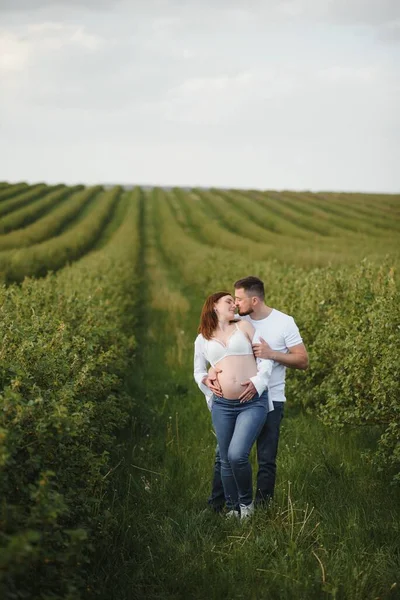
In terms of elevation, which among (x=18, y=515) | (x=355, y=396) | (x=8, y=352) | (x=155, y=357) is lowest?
(x=155, y=357)

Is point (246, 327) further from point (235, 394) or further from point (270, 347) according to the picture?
point (235, 394)

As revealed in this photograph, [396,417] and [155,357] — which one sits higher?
[396,417]

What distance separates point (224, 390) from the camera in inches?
174

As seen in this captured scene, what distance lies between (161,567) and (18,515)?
1634 millimetres

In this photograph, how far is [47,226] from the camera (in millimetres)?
30359

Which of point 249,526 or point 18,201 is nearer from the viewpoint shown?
point 249,526

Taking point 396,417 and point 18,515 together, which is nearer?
point 18,515

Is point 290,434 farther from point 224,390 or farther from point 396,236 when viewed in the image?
point 396,236

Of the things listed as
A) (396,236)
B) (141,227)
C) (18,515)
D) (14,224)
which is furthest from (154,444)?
(141,227)

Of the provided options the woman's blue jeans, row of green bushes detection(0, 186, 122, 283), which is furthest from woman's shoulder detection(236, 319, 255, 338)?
row of green bushes detection(0, 186, 122, 283)

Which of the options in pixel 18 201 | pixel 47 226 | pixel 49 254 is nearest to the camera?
pixel 49 254

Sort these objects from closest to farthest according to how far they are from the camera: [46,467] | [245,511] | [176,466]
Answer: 1. [46,467]
2. [245,511]
3. [176,466]

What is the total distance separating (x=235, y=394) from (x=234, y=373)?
17 cm

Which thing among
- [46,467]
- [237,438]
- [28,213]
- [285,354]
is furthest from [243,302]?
[28,213]
